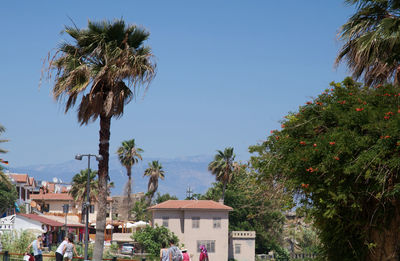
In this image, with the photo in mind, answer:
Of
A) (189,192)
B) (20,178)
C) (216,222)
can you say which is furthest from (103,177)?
(189,192)

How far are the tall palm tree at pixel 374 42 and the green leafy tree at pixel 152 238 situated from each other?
5317 centimetres

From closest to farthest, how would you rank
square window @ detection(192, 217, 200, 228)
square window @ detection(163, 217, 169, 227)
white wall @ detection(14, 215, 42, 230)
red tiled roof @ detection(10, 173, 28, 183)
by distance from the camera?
white wall @ detection(14, 215, 42, 230)
square window @ detection(192, 217, 200, 228)
square window @ detection(163, 217, 169, 227)
red tiled roof @ detection(10, 173, 28, 183)

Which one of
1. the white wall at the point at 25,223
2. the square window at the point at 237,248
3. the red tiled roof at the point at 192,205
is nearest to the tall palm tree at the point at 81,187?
the red tiled roof at the point at 192,205

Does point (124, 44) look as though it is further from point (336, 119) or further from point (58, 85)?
point (336, 119)

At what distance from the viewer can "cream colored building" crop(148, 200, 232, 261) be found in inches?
2904

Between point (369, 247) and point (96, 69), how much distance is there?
13.6 meters

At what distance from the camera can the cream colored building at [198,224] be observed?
73.8 meters

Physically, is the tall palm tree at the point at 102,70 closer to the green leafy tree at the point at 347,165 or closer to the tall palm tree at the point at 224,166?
the green leafy tree at the point at 347,165

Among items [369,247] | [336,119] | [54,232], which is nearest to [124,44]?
[336,119]

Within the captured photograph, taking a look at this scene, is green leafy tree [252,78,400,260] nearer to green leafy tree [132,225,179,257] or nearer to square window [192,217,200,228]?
green leafy tree [132,225,179,257]

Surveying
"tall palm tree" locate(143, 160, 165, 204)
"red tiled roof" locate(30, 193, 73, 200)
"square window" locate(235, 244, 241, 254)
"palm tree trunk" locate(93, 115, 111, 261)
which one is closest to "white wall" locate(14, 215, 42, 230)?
"palm tree trunk" locate(93, 115, 111, 261)

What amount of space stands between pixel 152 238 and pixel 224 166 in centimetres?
2529

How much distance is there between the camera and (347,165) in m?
12.9

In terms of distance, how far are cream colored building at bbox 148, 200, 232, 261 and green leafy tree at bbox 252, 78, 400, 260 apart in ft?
195
